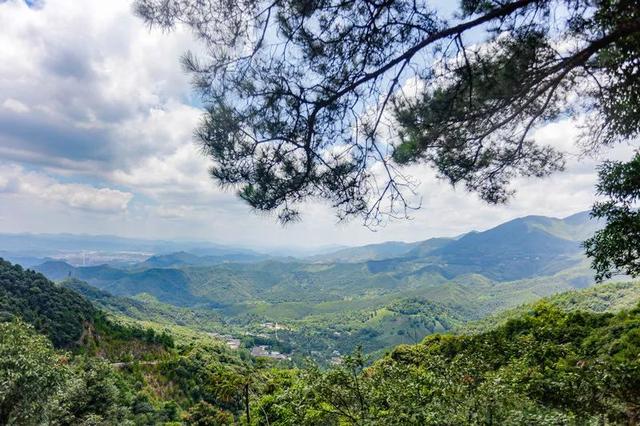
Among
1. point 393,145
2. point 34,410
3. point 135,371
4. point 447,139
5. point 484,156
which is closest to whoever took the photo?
point 393,145

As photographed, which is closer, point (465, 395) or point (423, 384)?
point (465, 395)

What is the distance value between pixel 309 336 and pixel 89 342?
75376 mm

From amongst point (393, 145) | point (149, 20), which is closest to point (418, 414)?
point (393, 145)

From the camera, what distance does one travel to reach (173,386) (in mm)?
40281

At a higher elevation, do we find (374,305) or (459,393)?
(459,393)

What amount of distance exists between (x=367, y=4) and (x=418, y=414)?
14.5ft

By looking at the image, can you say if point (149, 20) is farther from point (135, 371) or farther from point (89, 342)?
point (89, 342)

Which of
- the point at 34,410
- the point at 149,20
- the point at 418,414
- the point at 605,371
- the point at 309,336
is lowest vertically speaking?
the point at 309,336

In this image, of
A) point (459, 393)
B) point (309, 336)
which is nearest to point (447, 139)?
point (459, 393)

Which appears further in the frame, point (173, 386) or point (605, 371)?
point (173, 386)

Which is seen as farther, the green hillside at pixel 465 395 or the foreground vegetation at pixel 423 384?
the foreground vegetation at pixel 423 384

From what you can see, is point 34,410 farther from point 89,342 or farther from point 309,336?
point 309,336

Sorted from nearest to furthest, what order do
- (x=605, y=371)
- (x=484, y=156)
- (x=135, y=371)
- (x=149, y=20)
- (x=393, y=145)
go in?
(x=149, y=20) → (x=605, y=371) → (x=393, y=145) → (x=484, y=156) → (x=135, y=371)

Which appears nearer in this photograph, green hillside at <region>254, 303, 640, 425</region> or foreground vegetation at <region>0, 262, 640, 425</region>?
green hillside at <region>254, 303, 640, 425</region>
